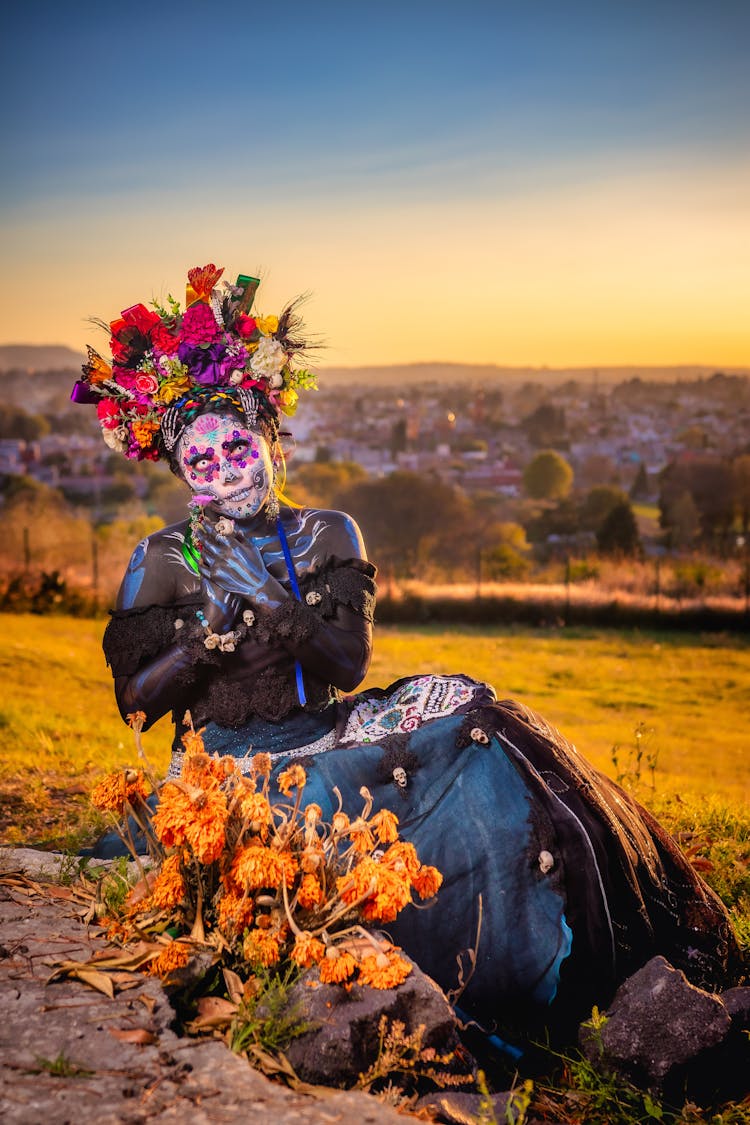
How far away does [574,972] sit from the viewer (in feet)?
15.3

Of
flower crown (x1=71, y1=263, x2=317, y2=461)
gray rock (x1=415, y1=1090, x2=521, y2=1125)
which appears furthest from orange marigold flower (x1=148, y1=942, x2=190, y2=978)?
flower crown (x1=71, y1=263, x2=317, y2=461)

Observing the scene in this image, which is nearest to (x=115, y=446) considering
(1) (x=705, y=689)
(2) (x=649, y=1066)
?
(2) (x=649, y=1066)

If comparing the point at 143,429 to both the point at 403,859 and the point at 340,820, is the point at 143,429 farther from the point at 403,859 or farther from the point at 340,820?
the point at 403,859

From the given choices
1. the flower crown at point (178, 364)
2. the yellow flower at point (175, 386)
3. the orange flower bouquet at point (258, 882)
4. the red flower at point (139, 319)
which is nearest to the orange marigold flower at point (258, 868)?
the orange flower bouquet at point (258, 882)

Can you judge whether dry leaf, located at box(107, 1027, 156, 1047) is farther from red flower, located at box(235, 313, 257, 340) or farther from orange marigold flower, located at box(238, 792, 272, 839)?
red flower, located at box(235, 313, 257, 340)

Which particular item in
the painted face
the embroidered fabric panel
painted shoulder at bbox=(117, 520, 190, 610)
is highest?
the painted face

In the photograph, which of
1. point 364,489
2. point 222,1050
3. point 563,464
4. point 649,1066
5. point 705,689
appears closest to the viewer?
point 222,1050

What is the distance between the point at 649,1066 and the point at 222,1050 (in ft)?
5.58

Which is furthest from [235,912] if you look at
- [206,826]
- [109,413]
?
[109,413]

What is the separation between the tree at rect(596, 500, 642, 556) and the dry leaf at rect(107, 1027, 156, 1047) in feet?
84.7

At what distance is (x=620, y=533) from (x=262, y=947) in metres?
27.4

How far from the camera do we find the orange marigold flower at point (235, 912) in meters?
4.18

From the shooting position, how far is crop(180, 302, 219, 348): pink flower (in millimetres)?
5539

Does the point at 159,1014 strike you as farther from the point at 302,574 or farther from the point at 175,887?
the point at 302,574
